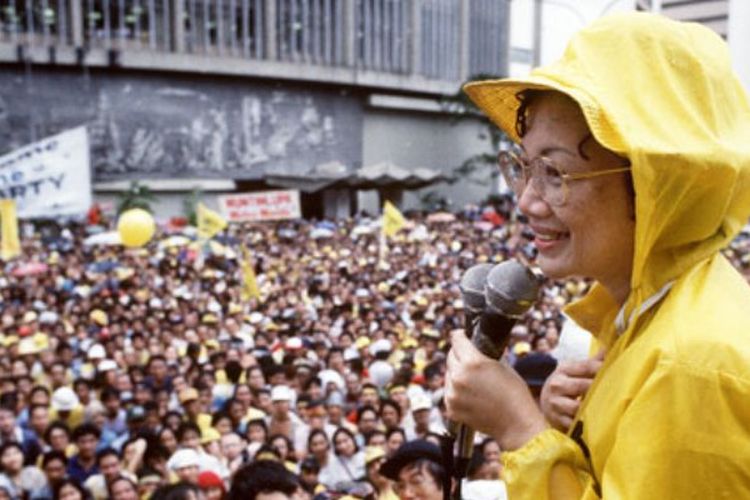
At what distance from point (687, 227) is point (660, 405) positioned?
308 millimetres

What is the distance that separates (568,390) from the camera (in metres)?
1.56

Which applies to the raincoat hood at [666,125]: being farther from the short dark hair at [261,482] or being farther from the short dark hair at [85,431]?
the short dark hair at [85,431]

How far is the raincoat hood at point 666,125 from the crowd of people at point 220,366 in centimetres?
158

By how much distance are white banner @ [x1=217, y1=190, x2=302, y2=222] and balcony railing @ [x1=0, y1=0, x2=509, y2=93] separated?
19199 millimetres

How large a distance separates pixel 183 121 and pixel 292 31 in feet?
22.7

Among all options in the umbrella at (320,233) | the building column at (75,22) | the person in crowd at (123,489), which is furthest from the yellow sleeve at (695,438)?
the building column at (75,22)

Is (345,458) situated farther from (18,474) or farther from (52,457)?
(18,474)

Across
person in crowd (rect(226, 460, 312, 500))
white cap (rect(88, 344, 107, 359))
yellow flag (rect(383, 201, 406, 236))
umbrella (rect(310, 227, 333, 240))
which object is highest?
person in crowd (rect(226, 460, 312, 500))

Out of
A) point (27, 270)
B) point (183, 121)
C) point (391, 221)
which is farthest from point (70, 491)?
point (183, 121)

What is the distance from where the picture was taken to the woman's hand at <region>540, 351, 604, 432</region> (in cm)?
154

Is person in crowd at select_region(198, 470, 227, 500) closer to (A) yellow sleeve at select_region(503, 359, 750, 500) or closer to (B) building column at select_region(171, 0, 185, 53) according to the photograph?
(A) yellow sleeve at select_region(503, 359, 750, 500)

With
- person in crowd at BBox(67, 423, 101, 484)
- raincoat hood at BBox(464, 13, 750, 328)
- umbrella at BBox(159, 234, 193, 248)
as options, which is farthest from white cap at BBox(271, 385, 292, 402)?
umbrella at BBox(159, 234, 193, 248)

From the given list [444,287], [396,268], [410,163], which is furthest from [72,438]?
[410,163]

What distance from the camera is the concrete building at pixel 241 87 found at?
32.1 meters
